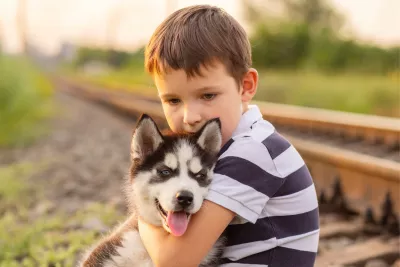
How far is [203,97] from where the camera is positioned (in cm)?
252

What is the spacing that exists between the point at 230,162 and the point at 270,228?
0.35 m

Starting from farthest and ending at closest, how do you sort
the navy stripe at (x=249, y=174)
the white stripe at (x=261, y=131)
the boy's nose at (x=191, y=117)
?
the boy's nose at (x=191, y=117) < the white stripe at (x=261, y=131) < the navy stripe at (x=249, y=174)

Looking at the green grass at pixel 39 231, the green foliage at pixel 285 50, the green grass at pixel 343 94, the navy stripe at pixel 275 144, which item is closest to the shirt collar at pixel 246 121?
the navy stripe at pixel 275 144

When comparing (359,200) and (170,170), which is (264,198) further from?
(359,200)

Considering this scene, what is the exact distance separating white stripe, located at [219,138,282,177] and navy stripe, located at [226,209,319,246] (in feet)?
0.74

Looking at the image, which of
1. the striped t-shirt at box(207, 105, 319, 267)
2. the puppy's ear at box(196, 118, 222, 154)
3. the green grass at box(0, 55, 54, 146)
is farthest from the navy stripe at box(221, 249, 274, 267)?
the green grass at box(0, 55, 54, 146)

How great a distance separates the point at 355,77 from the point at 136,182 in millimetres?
18632

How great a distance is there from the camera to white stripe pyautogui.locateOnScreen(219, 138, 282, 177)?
2.34 metres

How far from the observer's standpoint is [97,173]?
24.6 ft

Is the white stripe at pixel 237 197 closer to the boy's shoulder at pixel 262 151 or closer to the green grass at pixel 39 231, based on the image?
the boy's shoulder at pixel 262 151

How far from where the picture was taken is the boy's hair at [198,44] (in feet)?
7.98

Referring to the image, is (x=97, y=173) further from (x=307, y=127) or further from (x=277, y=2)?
(x=277, y=2)

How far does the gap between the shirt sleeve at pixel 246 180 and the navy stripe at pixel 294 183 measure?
72mm

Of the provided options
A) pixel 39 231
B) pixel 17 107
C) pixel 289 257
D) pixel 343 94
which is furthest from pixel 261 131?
pixel 343 94
